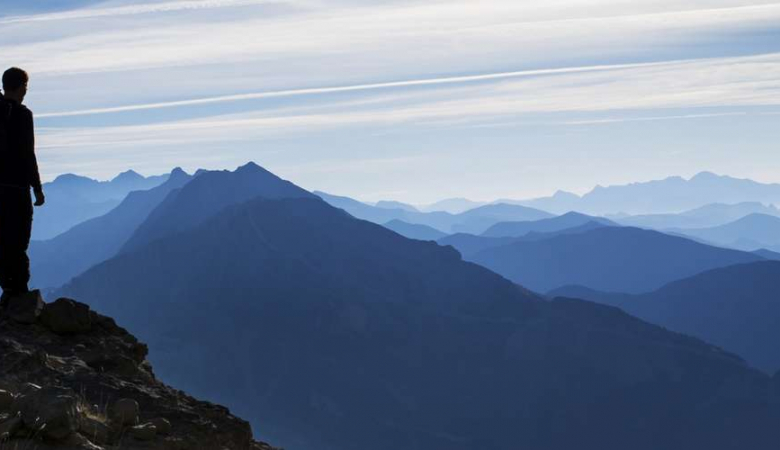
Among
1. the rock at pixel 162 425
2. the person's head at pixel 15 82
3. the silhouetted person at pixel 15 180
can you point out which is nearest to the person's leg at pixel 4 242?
the silhouetted person at pixel 15 180

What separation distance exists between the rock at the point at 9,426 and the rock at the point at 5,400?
0.30m

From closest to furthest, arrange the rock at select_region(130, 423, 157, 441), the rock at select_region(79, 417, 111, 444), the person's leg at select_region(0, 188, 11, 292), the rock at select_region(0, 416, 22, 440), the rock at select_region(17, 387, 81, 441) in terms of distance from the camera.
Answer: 1. the rock at select_region(0, 416, 22, 440)
2. the rock at select_region(17, 387, 81, 441)
3. the rock at select_region(79, 417, 111, 444)
4. the rock at select_region(130, 423, 157, 441)
5. the person's leg at select_region(0, 188, 11, 292)

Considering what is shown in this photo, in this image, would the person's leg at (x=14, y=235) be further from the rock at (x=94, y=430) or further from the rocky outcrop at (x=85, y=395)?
the rock at (x=94, y=430)

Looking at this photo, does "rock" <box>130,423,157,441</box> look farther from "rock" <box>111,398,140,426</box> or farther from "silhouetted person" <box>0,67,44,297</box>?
"silhouetted person" <box>0,67,44,297</box>

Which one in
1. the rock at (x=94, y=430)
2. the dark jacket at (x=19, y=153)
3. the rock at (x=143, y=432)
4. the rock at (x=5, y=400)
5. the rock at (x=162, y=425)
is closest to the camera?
the rock at (x=5, y=400)

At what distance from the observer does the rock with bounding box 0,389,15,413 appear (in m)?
9.25

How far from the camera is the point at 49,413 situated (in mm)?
8969

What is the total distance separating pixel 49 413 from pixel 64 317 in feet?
18.9

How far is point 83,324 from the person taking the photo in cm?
1469

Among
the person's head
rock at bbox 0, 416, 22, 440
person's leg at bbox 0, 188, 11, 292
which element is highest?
the person's head

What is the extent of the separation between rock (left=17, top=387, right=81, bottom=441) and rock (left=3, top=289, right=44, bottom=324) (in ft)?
17.1

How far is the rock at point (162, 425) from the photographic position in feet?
34.3

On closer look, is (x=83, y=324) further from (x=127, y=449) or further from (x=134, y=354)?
(x=127, y=449)

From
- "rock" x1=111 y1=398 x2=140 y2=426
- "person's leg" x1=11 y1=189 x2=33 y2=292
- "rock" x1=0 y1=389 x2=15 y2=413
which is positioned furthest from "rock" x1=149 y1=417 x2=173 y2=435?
"person's leg" x1=11 y1=189 x2=33 y2=292
